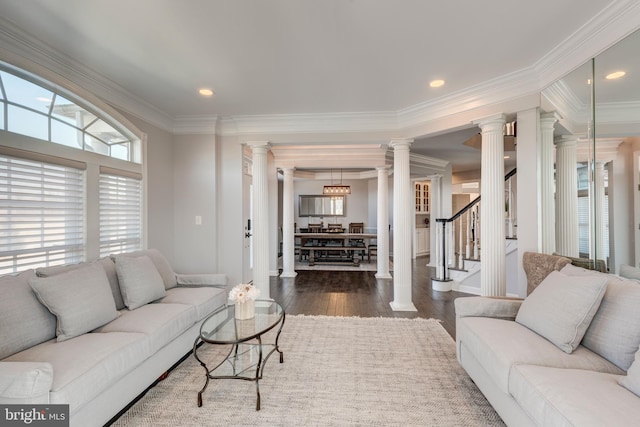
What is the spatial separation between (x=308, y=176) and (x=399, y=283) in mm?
5612

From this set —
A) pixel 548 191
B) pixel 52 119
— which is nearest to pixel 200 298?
pixel 52 119

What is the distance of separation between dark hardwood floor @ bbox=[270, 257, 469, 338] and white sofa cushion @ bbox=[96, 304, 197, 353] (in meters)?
1.63

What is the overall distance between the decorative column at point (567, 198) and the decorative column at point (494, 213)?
453 millimetres

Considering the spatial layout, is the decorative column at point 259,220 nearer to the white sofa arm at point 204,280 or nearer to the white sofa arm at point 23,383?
the white sofa arm at point 204,280

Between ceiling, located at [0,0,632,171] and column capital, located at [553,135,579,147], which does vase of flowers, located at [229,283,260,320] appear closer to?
ceiling, located at [0,0,632,171]

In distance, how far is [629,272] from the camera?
204cm

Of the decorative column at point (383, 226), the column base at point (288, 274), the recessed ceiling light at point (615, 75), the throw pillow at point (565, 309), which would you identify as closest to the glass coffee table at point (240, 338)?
the throw pillow at point (565, 309)

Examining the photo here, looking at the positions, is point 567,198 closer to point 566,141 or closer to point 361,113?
point 566,141

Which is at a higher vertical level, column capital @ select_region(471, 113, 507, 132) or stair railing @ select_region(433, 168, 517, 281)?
column capital @ select_region(471, 113, 507, 132)

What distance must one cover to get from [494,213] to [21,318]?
3.92m

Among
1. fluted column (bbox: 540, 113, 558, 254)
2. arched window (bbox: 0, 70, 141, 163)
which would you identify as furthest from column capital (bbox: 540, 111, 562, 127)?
arched window (bbox: 0, 70, 141, 163)

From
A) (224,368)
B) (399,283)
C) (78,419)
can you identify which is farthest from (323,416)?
(399,283)

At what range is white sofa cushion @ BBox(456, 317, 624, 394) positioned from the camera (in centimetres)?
151

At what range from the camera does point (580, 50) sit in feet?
7.28
